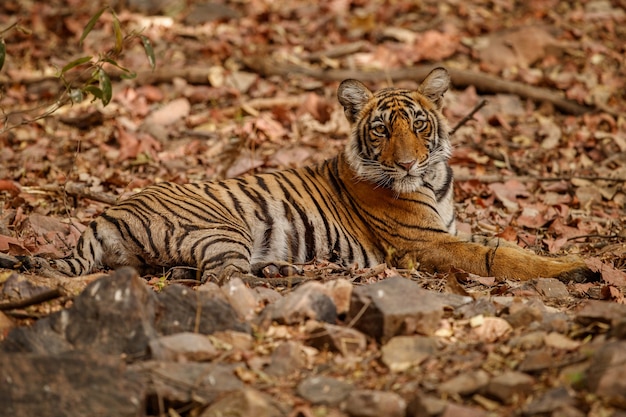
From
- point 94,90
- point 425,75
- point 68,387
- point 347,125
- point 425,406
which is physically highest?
point 425,75

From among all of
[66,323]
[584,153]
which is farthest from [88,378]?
[584,153]

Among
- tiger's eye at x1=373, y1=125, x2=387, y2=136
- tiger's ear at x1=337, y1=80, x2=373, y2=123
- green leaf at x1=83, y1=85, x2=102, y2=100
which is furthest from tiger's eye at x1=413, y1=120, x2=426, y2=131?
green leaf at x1=83, y1=85, x2=102, y2=100

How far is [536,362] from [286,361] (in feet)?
3.45

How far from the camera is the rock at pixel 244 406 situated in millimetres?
3043

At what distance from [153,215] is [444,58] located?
5749 mm

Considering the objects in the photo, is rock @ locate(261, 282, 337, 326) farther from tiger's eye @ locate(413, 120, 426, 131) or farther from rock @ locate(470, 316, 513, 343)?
tiger's eye @ locate(413, 120, 426, 131)

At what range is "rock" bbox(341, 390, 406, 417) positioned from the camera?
9.89 feet

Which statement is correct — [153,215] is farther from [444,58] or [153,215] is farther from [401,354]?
[444,58]

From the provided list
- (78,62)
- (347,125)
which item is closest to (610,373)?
(78,62)

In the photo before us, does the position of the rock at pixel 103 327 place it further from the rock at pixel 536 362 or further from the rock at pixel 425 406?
the rock at pixel 536 362

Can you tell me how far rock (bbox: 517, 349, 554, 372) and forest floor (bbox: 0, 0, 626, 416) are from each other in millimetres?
20

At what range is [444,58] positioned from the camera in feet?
32.5

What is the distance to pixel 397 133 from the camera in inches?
219

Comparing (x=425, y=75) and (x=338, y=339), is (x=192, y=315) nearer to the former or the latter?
(x=338, y=339)
